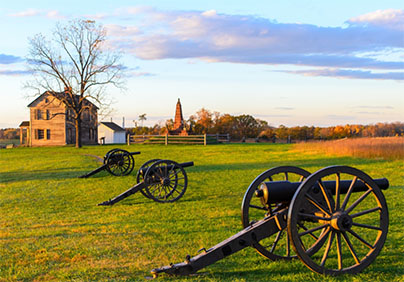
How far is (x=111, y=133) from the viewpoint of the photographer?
64562 mm

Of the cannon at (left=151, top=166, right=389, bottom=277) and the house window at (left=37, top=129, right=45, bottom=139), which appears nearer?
the cannon at (left=151, top=166, right=389, bottom=277)

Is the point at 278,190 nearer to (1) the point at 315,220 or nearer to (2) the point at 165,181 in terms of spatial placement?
(1) the point at 315,220

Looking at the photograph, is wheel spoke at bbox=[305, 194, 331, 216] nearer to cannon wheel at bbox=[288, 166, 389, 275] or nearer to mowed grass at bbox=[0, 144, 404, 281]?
cannon wheel at bbox=[288, 166, 389, 275]

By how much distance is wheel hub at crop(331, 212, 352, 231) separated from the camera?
4820mm

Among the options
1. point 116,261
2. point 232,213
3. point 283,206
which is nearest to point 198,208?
point 232,213

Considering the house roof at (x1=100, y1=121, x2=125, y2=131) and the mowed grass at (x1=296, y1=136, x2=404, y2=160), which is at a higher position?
the house roof at (x1=100, y1=121, x2=125, y2=131)

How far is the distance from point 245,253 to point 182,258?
87cm

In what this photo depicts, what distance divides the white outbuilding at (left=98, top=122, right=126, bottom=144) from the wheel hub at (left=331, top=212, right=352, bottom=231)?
60.2 meters

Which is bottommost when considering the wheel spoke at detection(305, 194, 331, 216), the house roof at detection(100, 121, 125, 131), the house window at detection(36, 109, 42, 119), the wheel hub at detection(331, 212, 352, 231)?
the wheel hub at detection(331, 212, 352, 231)

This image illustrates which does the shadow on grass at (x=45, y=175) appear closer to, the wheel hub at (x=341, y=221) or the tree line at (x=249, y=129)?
the wheel hub at (x=341, y=221)

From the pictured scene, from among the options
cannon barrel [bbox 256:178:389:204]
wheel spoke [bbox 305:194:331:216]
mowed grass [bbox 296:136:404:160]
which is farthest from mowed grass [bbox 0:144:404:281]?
mowed grass [bbox 296:136:404:160]

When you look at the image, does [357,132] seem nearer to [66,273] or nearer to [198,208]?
[198,208]

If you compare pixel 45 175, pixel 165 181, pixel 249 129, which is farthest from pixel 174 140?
pixel 165 181

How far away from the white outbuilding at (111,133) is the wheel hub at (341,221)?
60.2m
